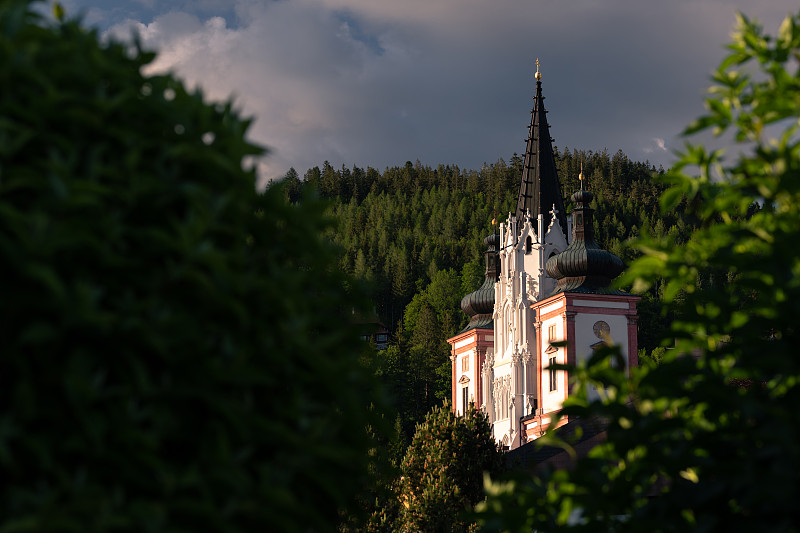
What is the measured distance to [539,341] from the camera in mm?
70438

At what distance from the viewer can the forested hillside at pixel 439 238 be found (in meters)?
118

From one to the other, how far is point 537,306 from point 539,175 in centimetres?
1240

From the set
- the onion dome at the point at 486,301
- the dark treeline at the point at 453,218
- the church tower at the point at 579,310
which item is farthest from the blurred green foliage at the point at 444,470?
the dark treeline at the point at 453,218

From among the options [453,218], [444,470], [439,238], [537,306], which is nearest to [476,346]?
[537,306]

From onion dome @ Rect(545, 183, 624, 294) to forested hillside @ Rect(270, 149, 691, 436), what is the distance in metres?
33.7

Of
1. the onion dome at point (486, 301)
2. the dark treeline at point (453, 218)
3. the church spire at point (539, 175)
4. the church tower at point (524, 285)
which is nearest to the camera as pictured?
the church tower at point (524, 285)

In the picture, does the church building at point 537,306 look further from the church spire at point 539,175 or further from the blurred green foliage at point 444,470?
the blurred green foliage at point 444,470

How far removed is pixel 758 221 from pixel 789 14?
993 mm

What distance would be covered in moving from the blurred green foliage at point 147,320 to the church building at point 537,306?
193 feet

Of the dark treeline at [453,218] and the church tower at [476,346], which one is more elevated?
the dark treeline at [453,218]

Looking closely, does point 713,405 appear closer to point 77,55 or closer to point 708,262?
point 708,262

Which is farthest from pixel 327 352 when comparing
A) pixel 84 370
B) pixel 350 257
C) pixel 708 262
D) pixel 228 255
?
pixel 350 257

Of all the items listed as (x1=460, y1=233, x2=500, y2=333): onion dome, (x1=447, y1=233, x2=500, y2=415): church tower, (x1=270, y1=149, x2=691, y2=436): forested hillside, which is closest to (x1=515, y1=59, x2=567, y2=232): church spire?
(x1=460, y1=233, x2=500, y2=333): onion dome

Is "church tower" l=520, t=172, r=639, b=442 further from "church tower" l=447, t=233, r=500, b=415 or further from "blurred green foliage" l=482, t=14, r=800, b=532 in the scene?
"blurred green foliage" l=482, t=14, r=800, b=532
